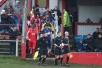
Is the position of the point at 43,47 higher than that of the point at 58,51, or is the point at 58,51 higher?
the point at 43,47

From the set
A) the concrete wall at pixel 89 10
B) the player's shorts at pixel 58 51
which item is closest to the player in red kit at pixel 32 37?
the player's shorts at pixel 58 51

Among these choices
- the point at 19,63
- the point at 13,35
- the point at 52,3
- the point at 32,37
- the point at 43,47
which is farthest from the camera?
the point at 52,3

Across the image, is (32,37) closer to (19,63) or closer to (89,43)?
(19,63)

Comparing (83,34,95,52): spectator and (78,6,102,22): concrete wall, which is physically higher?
(78,6,102,22): concrete wall

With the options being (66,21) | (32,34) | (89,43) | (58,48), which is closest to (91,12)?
(66,21)

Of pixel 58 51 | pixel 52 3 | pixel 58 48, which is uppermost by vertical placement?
pixel 52 3

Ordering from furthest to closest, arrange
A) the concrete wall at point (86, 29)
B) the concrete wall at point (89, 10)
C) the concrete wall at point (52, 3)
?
the concrete wall at point (52, 3)
the concrete wall at point (89, 10)
the concrete wall at point (86, 29)

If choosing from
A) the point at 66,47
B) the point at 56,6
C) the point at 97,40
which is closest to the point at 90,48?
the point at 97,40

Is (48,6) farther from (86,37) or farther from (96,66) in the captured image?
(96,66)

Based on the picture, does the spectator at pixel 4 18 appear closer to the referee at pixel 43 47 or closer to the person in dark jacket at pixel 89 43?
the referee at pixel 43 47

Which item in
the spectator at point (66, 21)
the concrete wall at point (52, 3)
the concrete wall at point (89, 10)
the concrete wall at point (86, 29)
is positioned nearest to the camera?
the spectator at point (66, 21)

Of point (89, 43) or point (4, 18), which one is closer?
point (89, 43)

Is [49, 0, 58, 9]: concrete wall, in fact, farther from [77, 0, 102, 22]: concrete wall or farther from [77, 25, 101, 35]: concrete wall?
[77, 25, 101, 35]: concrete wall

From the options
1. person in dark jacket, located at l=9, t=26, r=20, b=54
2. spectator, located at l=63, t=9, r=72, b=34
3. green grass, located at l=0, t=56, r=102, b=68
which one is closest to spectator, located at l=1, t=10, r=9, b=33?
person in dark jacket, located at l=9, t=26, r=20, b=54
